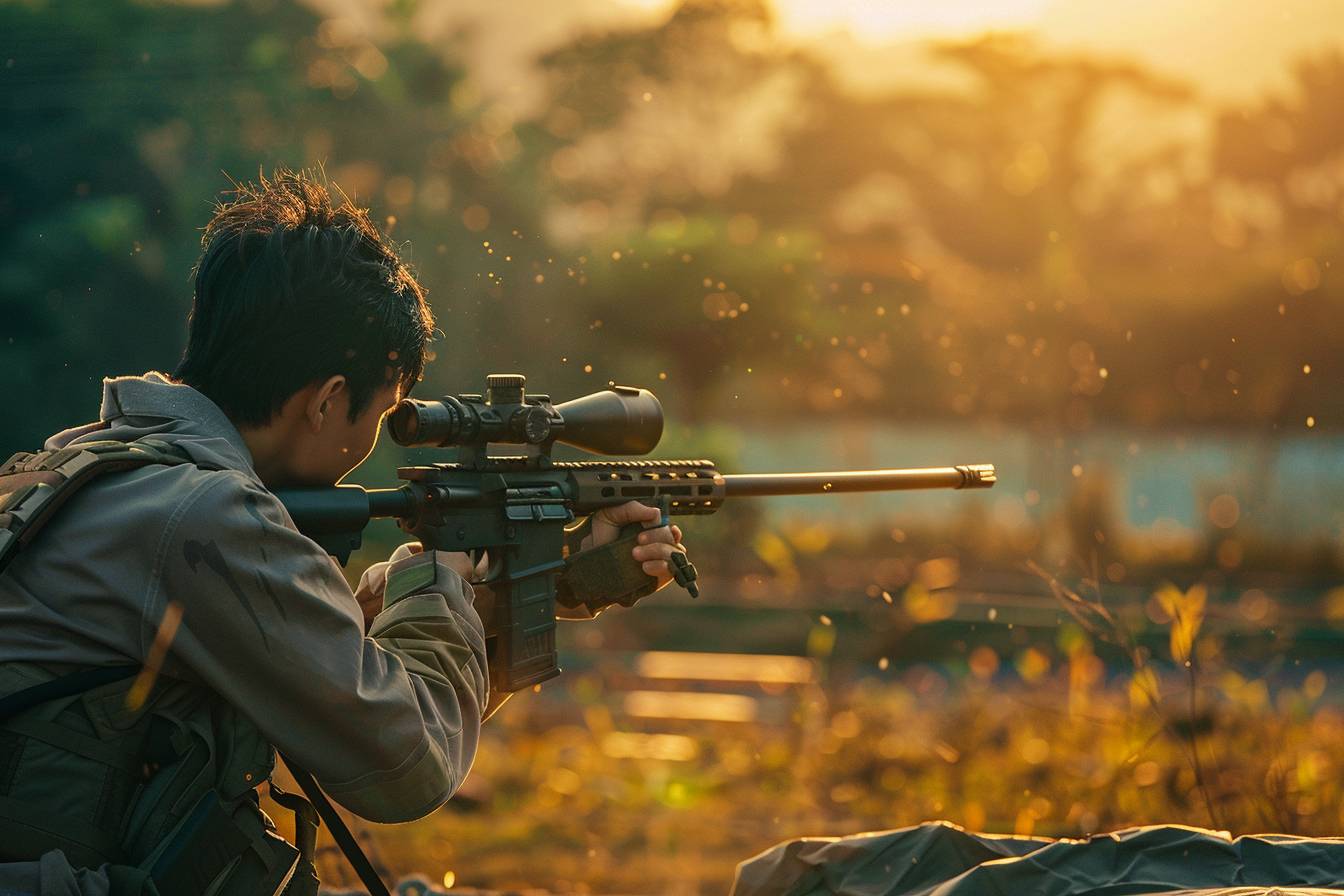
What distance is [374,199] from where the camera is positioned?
39.7 ft

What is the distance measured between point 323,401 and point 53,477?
45cm

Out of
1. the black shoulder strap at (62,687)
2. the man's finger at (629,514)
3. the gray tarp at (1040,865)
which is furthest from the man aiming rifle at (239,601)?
the gray tarp at (1040,865)

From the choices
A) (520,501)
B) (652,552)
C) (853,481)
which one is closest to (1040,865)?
(652,552)

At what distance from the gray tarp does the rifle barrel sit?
82 centimetres

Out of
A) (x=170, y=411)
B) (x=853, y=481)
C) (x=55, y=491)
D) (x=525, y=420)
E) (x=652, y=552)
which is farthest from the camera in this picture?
(x=853, y=481)

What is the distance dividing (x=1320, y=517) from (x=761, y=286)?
5.46 m

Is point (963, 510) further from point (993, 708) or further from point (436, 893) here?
point (436, 893)

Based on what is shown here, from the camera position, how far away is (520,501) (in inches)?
107

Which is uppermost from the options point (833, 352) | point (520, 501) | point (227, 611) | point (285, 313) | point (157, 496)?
point (285, 313)

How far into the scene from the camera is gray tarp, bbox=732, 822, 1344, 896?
2547 mm

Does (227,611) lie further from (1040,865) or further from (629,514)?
(1040,865)

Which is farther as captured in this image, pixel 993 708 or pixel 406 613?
pixel 993 708

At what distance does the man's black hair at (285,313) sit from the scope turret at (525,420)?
274 millimetres

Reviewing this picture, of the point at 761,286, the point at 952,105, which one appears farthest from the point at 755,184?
the point at 761,286
